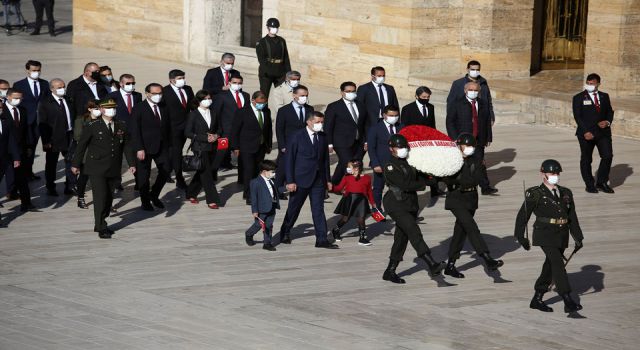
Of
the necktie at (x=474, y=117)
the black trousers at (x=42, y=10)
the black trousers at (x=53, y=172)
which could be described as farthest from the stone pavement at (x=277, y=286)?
the black trousers at (x=42, y=10)

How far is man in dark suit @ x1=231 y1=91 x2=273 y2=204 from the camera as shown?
17406 millimetres

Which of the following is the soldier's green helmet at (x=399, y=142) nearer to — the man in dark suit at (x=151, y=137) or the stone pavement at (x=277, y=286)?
the stone pavement at (x=277, y=286)

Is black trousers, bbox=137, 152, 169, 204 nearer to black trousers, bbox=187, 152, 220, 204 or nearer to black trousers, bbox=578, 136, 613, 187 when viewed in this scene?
black trousers, bbox=187, 152, 220, 204

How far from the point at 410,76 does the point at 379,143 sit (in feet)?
31.2

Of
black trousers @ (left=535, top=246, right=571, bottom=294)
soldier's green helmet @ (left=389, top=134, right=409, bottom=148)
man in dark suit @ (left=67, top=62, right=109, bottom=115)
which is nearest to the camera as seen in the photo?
black trousers @ (left=535, top=246, right=571, bottom=294)

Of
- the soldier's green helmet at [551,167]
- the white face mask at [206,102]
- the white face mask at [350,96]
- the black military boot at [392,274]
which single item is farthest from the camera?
the white face mask at [206,102]

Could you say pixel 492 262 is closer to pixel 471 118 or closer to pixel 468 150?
Result: pixel 468 150

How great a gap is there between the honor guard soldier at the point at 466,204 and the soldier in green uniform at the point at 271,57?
8.49 metres

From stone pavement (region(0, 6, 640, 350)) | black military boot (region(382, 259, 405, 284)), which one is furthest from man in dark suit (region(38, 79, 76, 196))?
black military boot (region(382, 259, 405, 284))

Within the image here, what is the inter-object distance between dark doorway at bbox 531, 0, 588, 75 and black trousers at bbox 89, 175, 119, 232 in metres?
13.2

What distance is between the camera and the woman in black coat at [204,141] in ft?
56.5

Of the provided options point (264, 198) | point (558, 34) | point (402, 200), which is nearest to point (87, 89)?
point (264, 198)

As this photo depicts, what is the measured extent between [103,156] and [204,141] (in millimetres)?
1992

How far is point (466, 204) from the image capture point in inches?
545
